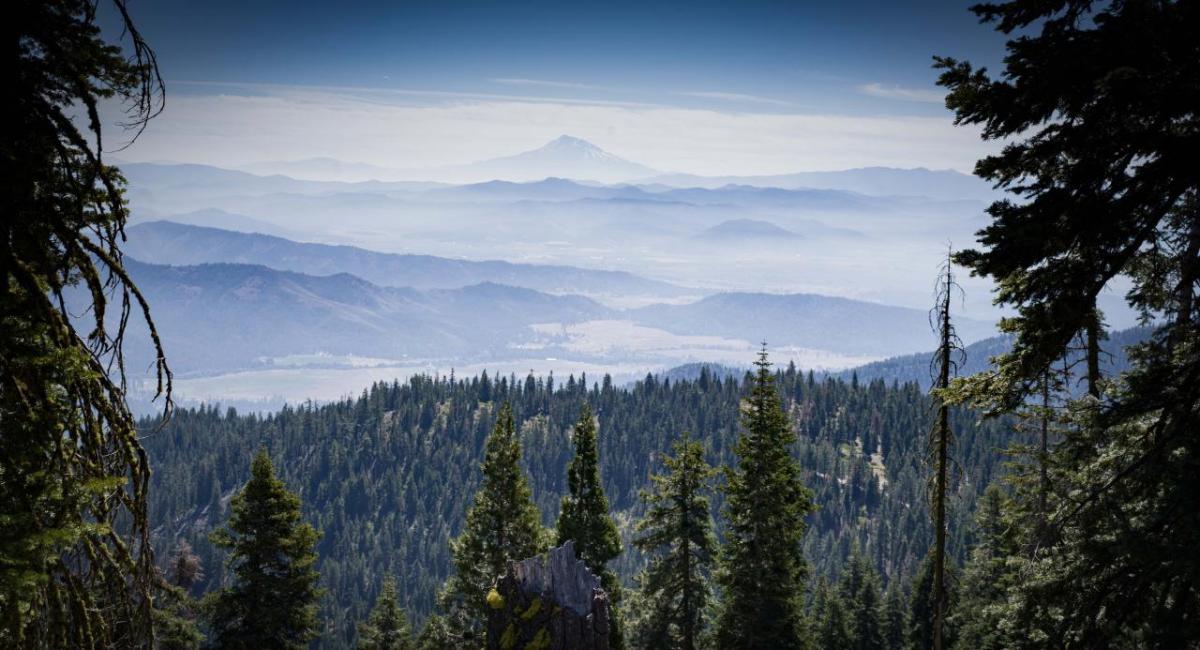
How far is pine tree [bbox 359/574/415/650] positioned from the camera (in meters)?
33.7

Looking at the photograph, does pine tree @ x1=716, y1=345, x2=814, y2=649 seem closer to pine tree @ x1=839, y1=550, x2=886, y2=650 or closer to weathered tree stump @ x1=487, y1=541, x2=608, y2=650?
weathered tree stump @ x1=487, y1=541, x2=608, y2=650

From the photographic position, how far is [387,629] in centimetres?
3444

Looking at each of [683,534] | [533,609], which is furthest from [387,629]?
[533,609]

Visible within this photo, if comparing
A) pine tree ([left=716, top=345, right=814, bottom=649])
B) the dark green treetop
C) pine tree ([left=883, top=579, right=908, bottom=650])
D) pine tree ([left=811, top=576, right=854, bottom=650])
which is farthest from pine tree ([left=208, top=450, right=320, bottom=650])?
pine tree ([left=883, top=579, right=908, bottom=650])

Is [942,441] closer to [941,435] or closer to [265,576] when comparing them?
[941,435]

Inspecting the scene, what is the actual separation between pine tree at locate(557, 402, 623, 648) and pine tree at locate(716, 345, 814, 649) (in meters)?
4.67

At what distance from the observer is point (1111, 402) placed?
37.7 feet

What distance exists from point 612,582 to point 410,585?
17516 cm

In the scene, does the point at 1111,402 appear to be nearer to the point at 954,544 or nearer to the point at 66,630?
the point at 66,630

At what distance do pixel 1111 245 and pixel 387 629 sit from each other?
102ft

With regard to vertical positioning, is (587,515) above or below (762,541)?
below

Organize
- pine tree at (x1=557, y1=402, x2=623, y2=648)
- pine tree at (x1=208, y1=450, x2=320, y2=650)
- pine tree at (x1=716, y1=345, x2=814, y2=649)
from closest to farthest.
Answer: pine tree at (x1=208, y1=450, x2=320, y2=650)
pine tree at (x1=716, y1=345, x2=814, y2=649)
pine tree at (x1=557, y1=402, x2=623, y2=648)

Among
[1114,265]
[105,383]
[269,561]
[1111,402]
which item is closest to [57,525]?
[105,383]

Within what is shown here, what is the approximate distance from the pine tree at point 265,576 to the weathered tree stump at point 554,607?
790cm
